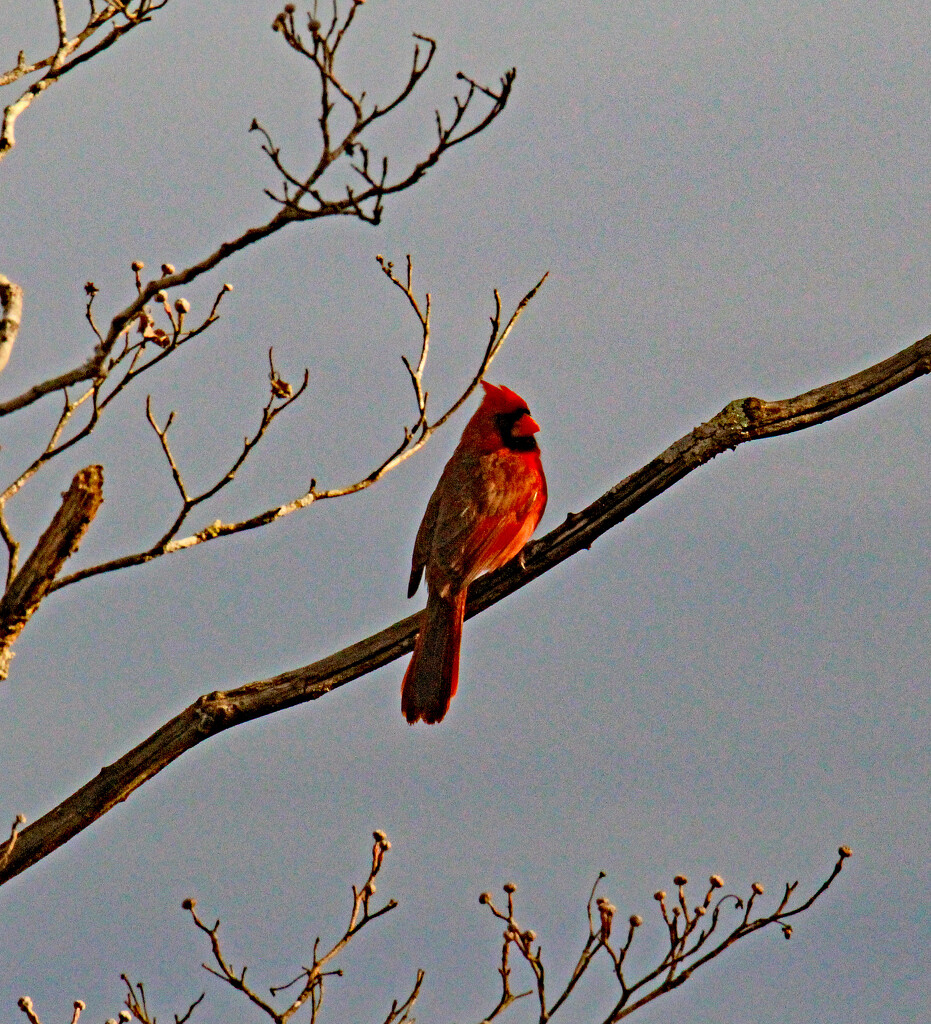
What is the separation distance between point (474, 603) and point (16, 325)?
2923mm

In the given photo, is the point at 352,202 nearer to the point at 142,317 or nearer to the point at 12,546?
the point at 142,317

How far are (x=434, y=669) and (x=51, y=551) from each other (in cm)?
232

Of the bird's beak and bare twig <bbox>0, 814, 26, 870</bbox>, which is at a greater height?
the bird's beak

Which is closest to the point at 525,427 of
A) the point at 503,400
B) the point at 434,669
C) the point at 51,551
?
the point at 503,400

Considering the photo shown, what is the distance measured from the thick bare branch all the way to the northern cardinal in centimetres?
188

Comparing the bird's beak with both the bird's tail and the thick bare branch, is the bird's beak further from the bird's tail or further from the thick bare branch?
the thick bare branch

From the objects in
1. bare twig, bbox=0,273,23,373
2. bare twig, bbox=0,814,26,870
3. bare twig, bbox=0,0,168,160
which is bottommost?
bare twig, bbox=0,814,26,870

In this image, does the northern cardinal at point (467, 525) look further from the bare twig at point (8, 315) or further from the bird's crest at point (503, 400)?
the bare twig at point (8, 315)

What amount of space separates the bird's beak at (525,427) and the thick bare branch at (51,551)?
3.47m

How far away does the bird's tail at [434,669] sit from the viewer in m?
6.47

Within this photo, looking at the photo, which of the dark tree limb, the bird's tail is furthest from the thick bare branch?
the bird's tail

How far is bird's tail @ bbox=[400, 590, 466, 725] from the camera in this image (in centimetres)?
647

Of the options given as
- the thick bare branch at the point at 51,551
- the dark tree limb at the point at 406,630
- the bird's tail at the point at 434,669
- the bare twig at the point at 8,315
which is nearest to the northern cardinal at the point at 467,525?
the bird's tail at the point at 434,669

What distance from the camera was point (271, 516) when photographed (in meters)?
5.12
